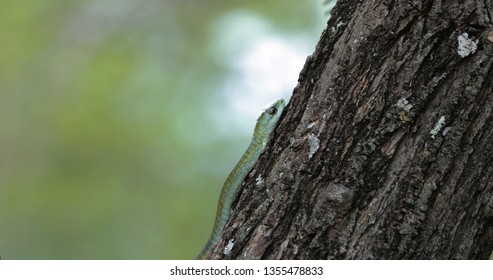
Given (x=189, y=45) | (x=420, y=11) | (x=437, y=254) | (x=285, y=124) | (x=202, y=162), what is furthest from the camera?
(x=189, y=45)

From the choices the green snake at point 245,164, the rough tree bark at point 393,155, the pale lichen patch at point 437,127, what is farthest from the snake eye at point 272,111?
the pale lichen patch at point 437,127

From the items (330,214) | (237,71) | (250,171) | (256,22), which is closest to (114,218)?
(237,71)

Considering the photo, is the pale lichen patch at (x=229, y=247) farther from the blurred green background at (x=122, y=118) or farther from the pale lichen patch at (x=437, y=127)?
the blurred green background at (x=122, y=118)

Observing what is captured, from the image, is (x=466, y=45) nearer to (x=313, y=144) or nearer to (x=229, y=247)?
(x=313, y=144)

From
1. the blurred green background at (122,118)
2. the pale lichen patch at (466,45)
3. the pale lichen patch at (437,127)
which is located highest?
the blurred green background at (122,118)

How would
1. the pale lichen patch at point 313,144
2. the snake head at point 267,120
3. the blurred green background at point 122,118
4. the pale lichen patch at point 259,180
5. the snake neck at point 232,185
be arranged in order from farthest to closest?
the blurred green background at point 122,118 < the snake head at point 267,120 < the snake neck at point 232,185 < the pale lichen patch at point 259,180 < the pale lichen patch at point 313,144

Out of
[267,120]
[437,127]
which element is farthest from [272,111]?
[437,127]

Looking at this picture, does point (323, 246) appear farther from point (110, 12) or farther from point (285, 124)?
point (110, 12)
